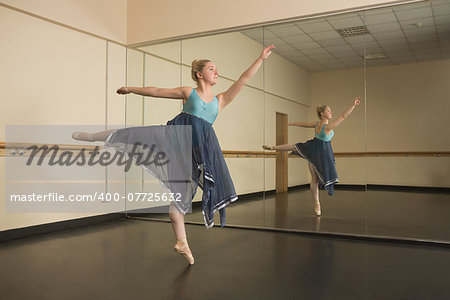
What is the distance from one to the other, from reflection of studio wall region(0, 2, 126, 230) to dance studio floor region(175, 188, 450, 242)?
7.42ft

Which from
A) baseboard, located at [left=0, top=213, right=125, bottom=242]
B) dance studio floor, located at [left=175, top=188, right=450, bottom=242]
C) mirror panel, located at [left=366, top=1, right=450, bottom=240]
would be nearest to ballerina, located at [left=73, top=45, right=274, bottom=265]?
dance studio floor, located at [left=175, top=188, right=450, bottom=242]

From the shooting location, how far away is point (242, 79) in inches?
111

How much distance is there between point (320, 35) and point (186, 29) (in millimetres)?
1633

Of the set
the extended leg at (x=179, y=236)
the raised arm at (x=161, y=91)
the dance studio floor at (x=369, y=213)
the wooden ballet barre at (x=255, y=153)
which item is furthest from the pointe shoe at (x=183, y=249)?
the wooden ballet barre at (x=255, y=153)

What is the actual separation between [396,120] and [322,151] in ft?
2.38

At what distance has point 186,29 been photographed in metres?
4.77

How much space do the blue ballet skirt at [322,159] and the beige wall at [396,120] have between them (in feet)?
0.27

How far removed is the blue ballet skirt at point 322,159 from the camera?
12.6 ft

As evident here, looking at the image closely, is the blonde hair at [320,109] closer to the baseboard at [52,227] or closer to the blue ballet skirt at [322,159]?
the blue ballet skirt at [322,159]

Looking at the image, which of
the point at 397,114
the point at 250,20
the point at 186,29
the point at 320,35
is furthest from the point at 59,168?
the point at 397,114

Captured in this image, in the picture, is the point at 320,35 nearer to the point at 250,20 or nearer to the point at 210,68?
the point at 250,20

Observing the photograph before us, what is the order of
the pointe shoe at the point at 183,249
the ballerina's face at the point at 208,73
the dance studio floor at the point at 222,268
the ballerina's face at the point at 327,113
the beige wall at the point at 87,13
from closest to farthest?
the dance studio floor at the point at 222,268
the pointe shoe at the point at 183,249
the ballerina's face at the point at 208,73
the ballerina's face at the point at 327,113
the beige wall at the point at 87,13

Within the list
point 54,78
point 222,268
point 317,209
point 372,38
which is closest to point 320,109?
point 372,38

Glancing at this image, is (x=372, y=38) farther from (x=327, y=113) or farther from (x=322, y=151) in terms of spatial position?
(x=322, y=151)
